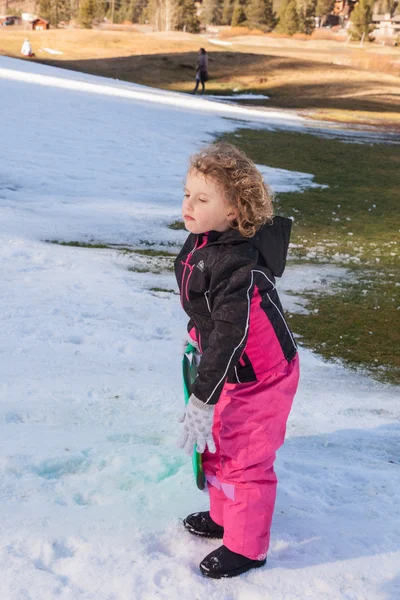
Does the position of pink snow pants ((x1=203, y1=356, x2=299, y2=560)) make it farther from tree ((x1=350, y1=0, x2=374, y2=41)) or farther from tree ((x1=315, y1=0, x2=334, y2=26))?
tree ((x1=315, y1=0, x2=334, y2=26))

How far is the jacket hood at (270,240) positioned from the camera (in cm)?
256

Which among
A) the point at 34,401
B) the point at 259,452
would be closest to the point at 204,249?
the point at 259,452

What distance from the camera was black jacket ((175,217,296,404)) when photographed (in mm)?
2486

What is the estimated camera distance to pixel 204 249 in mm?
2615

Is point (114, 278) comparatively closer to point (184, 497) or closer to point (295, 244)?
point (295, 244)

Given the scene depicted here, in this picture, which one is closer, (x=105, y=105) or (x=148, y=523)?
(x=148, y=523)

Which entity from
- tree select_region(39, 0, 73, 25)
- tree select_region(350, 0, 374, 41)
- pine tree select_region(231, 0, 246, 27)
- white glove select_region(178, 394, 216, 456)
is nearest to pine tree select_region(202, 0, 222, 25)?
pine tree select_region(231, 0, 246, 27)

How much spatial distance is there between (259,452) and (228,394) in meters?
0.24

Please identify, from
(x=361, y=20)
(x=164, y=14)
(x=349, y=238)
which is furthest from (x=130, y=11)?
(x=349, y=238)

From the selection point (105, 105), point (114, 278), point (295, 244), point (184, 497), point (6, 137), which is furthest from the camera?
point (105, 105)

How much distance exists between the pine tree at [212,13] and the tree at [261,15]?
822 inches

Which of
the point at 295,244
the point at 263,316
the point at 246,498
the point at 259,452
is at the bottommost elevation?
the point at 295,244

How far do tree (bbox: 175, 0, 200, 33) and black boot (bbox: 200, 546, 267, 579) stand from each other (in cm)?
10121

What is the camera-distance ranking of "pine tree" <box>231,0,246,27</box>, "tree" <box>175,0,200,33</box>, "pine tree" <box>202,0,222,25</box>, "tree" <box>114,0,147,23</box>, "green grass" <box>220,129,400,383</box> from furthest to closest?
1. "tree" <box>114,0,147,23</box>
2. "pine tree" <box>202,0,222,25</box>
3. "pine tree" <box>231,0,246,27</box>
4. "tree" <box>175,0,200,33</box>
5. "green grass" <box>220,129,400,383</box>
